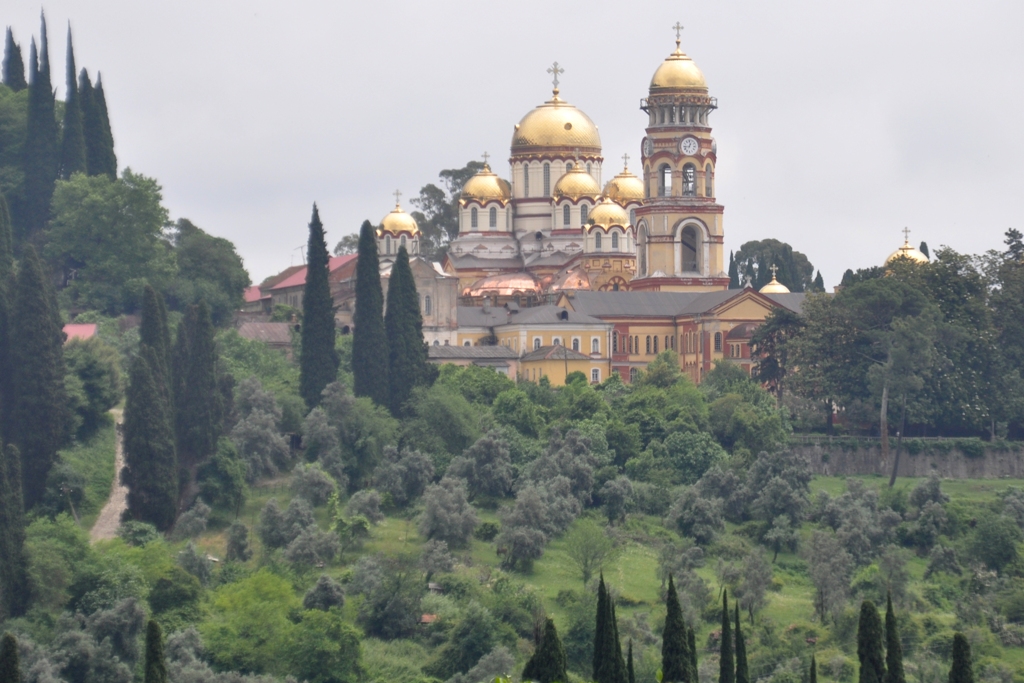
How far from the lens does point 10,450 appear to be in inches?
2095

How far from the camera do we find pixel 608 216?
95.6 metres

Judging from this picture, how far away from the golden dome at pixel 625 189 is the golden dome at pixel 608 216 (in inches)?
120

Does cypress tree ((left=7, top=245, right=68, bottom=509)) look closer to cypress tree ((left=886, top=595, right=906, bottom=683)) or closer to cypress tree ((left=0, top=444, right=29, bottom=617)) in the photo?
cypress tree ((left=0, top=444, right=29, bottom=617))

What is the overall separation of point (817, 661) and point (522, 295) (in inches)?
1769

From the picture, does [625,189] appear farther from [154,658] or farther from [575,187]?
[154,658]

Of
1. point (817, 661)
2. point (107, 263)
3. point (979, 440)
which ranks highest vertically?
point (107, 263)

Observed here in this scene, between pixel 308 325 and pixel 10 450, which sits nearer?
pixel 10 450

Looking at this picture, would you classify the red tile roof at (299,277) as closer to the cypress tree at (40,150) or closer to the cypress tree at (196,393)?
the cypress tree at (40,150)

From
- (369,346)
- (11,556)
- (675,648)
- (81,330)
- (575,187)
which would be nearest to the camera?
(675,648)

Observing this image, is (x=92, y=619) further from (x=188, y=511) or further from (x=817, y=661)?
(x=817, y=661)

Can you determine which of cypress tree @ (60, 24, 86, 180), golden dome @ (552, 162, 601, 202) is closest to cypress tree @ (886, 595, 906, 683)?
cypress tree @ (60, 24, 86, 180)

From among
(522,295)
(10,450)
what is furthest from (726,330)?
(10,450)

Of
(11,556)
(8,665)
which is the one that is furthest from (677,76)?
(8,665)

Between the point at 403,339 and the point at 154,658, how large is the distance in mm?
26462
